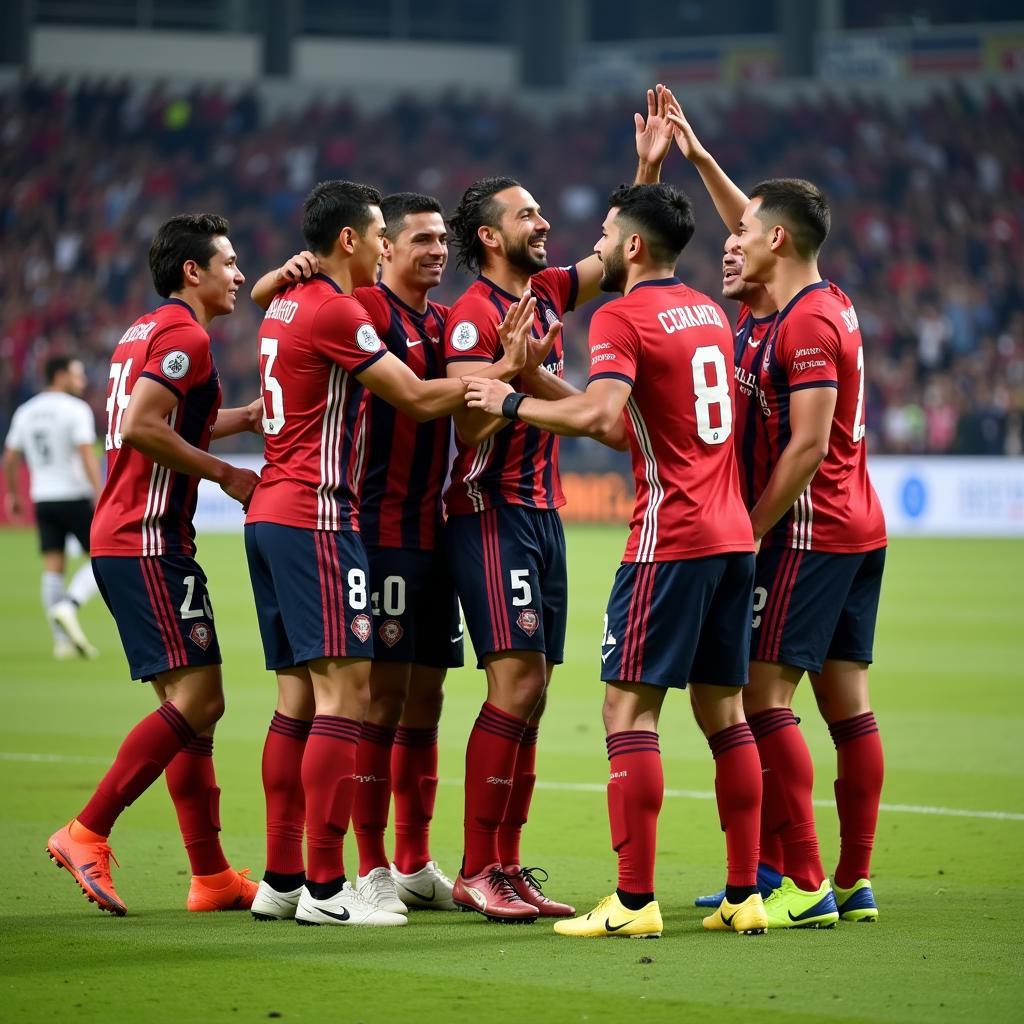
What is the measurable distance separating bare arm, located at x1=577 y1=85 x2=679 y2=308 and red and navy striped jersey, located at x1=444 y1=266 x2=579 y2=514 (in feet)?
1.66

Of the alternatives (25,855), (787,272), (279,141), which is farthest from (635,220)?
(279,141)

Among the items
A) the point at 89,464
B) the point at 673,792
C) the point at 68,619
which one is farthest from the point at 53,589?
the point at 673,792

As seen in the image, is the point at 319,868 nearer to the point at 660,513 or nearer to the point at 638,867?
the point at 638,867

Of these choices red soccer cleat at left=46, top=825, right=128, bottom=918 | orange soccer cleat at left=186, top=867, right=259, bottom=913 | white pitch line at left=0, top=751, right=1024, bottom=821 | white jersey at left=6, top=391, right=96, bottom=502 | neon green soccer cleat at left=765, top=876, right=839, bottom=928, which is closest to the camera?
neon green soccer cleat at left=765, top=876, right=839, bottom=928

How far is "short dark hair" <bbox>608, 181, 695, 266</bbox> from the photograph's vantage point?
576cm

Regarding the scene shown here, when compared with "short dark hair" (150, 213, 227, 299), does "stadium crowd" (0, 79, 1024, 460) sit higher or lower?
higher

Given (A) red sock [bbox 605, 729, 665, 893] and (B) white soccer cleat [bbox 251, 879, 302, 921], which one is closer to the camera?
(A) red sock [bbox 605, 729, 665, 893]

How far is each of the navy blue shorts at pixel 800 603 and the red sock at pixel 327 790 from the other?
1.46m

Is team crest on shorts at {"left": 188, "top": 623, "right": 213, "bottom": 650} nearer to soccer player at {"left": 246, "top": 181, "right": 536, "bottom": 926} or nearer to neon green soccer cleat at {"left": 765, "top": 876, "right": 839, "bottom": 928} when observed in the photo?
soccer player at {"left": 246, "top": 181, "right": 536, "bottom": 926}

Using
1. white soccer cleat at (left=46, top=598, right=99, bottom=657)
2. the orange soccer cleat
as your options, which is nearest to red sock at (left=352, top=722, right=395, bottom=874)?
the orange soccer cleat

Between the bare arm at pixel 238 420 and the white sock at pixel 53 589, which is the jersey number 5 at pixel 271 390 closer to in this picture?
the bare arm at pixel 238 420

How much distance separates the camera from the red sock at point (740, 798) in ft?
18.5

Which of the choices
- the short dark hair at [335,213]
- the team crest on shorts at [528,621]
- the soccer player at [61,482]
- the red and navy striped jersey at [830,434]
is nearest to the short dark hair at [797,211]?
the red and navy striped jersey at [830,434]

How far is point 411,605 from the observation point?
20.4 ft
